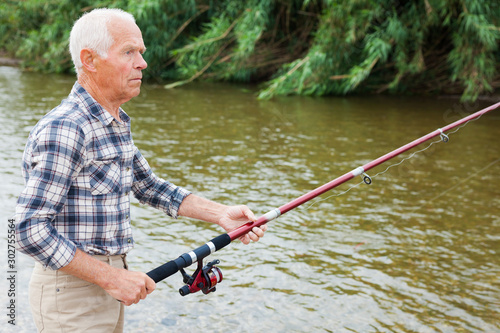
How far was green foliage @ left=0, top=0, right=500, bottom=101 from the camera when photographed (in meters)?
10.4

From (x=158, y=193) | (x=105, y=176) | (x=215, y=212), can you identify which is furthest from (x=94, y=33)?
(x=215, y=212)

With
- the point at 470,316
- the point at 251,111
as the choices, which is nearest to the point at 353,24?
the point at 251,111

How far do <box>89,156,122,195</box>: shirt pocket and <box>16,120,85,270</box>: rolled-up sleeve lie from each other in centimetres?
10

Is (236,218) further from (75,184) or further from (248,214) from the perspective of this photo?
(75,184)

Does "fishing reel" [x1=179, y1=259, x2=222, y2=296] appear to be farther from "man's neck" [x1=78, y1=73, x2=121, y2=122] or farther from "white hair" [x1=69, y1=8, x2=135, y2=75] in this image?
"white hair" [x1=69, y1=8, x2=135, y2=75]

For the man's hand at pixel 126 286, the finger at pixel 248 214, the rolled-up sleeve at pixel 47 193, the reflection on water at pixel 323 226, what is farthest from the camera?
the reflection on water at pixel 323 226

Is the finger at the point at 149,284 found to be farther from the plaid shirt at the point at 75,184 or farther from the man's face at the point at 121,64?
the man's face at the point at 121,64

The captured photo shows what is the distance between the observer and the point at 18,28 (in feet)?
58.3

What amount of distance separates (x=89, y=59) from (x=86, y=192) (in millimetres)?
413

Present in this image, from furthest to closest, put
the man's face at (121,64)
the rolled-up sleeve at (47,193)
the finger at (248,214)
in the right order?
the finger at (248,214) < the man's face at (121,64) < the rolled-up sleeve at (47,193)

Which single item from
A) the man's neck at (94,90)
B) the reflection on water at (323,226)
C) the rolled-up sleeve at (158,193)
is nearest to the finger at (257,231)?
the rolled-up sleeve at (158,193)

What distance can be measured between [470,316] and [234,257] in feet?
5.29

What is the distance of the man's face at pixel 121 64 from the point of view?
1892 mm

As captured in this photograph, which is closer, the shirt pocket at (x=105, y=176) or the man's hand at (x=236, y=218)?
the shirt pocket at (x=105, y=176)
